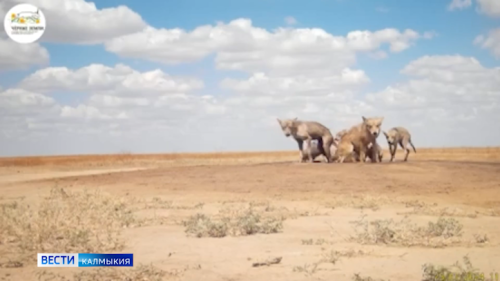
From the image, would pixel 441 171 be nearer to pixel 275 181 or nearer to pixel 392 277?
pixel 275 181

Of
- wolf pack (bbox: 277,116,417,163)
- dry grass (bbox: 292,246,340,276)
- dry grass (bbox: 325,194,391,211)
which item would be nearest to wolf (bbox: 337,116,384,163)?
wolf pack (bbox: 277,116,417,163)

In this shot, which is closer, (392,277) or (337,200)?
(392,277)

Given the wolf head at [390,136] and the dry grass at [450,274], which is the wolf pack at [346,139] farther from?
the dry grass at [450,274]

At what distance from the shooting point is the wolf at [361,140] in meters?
23.7

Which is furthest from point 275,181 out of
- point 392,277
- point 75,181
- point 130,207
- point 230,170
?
point 392,277

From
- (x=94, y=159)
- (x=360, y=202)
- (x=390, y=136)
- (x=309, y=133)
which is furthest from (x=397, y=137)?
(x=94, y=159)

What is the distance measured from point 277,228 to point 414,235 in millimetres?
2482

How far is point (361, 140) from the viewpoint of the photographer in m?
24.3

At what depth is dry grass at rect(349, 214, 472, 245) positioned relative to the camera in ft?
31.0

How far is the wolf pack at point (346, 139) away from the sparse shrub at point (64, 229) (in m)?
12.5

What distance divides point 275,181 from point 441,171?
5926mm

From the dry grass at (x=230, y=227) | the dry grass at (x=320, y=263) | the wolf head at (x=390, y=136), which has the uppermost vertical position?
the wolf head at (x=390, y=136)

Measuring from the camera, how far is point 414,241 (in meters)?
9.49

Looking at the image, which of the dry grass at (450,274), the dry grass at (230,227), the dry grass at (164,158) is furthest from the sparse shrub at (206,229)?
the dry grass at (164,158)
